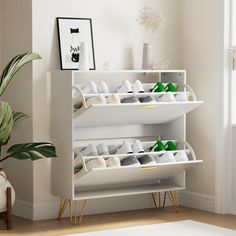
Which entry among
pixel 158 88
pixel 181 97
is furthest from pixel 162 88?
pixel 181 97

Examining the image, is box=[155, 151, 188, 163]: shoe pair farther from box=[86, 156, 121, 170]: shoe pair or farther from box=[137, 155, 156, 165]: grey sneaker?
box=[86, 156, 121, 170]: shoe pair

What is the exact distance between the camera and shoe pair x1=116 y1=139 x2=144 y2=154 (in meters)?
5.47

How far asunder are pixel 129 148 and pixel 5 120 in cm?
101

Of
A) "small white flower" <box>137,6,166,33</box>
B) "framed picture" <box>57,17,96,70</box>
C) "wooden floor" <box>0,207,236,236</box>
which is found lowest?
"wooden floor" <box>0,207,236,236</box>

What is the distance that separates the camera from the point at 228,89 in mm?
5762

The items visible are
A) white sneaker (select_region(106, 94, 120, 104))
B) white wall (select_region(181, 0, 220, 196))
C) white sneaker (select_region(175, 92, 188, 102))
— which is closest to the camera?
white sneaker (select_region(106, 94, 120, 104))

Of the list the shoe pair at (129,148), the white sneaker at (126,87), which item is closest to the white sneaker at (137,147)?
the shoe pair at (129,148)

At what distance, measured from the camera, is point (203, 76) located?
5945mm

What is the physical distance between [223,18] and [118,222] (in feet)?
6.21

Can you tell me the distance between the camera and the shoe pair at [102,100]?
5.18 metres

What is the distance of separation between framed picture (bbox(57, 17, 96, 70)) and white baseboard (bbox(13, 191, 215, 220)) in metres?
1.15

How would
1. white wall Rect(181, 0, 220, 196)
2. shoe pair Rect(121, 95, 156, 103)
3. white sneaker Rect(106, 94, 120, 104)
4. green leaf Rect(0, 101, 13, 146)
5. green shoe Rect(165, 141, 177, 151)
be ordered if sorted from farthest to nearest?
white wall Rect(181, 0, 220, 196) < green shoe Rect(165, 141, 177, 151) < shoe pair Rect(121, 95, 156, 103) < white sneaker Rect(106, 94, 120, 104) < green leaf Rect(0, 101, 13, 146)

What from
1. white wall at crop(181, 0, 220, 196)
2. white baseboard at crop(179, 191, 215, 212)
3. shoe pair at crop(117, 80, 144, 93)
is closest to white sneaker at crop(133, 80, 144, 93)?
shoe pair at crop(117, 80, 144, 93)

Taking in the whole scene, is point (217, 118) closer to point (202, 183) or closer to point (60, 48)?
point (202, 183)
